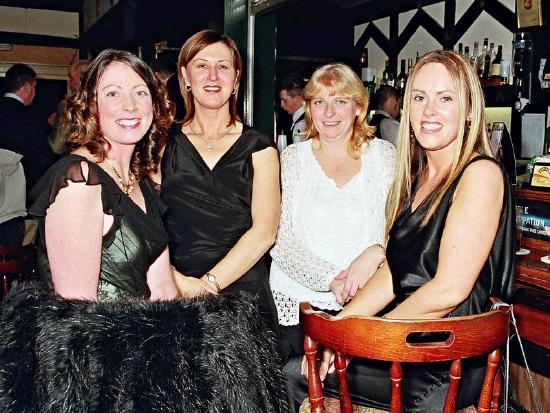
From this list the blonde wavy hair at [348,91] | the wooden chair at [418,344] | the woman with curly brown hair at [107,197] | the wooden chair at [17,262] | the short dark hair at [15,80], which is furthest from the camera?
the short dark hair at [15,80]

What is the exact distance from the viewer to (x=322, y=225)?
91.1 inches

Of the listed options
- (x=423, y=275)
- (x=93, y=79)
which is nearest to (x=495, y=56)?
(x=423, y=275)

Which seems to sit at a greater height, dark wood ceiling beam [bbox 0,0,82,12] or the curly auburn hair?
dark wood ceiling beam [bbox 0,0,82,12]

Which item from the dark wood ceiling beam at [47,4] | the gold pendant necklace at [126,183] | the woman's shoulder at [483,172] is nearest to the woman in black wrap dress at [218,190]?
the gold pendant necklace at [126,183]

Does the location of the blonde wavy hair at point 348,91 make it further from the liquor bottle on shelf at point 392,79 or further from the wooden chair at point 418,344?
the liquor bottle on shelf at point 392,79

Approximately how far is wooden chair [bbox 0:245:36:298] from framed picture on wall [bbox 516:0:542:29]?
3243 millimetres

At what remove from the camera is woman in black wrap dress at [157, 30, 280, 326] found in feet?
7.02

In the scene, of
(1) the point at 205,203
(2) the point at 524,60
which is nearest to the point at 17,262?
(1) the point at 205,203

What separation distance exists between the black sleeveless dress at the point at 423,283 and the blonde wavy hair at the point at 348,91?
76cm

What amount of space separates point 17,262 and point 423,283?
6.20 ft

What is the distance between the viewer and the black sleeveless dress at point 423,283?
1567 millimetres

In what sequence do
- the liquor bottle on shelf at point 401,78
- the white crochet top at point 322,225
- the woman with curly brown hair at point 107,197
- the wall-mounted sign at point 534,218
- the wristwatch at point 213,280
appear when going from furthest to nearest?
the liquor bottle on shelf at point 401,78 < the wall-mounted sign at point 534,218 < the white crochet top at point 322,225 < the wristwatch at point 213,280 < the woman with curly brown hair at point 107,197

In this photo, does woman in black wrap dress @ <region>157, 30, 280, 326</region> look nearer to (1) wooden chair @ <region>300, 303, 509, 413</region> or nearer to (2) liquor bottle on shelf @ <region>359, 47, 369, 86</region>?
(1) wooden chair @ <region>300, 303, 509, 413</region>

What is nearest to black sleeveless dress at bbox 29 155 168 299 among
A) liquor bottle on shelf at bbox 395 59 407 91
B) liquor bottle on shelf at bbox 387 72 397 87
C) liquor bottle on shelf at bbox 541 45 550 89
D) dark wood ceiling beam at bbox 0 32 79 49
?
liquor bottle on shelf at bbox 541 45 550 89
